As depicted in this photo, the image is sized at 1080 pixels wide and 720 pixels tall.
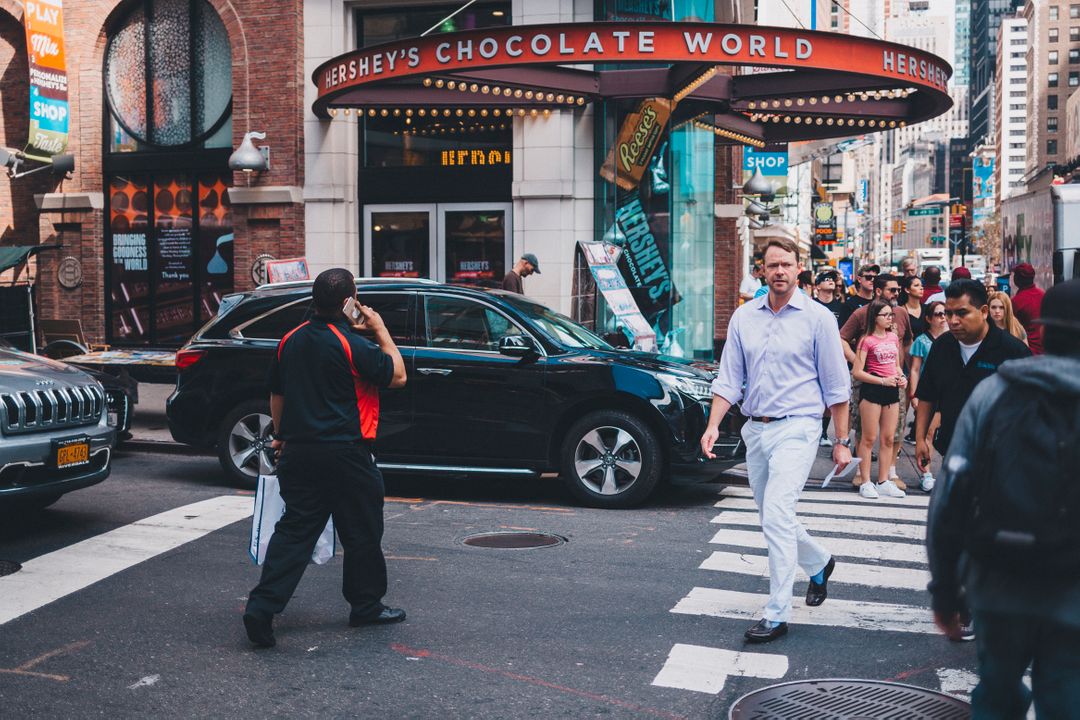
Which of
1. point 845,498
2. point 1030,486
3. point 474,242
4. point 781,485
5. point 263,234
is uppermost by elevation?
point 263,234

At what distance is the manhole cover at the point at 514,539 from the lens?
26.1ft

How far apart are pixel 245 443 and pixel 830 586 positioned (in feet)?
17.6

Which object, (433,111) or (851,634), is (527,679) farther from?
(433,111)

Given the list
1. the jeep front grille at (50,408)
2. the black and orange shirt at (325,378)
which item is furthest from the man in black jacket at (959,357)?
the jeep front grille at (50,408)

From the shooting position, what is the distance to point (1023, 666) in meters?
3.25

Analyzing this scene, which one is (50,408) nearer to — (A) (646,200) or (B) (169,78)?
(A) (646,200)

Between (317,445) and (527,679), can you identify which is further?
(317,445)

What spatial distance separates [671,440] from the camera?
9219 millimetres

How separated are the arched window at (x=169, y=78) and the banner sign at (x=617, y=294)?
6808mm

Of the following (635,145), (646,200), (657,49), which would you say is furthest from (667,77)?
(657,49)

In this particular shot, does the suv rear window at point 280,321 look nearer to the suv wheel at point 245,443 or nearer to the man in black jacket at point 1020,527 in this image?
the suv wheel at point 245,443

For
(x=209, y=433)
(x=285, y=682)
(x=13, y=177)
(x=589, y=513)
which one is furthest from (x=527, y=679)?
(x=13, y=177)

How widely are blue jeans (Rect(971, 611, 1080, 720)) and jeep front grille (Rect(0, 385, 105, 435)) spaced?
6.24m

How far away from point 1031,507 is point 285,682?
336cm
